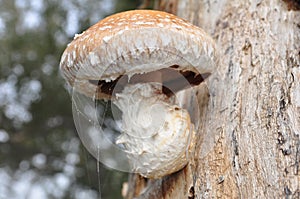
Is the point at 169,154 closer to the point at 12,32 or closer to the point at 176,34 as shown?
the point at 176,34

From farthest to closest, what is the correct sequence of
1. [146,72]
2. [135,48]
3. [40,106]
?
[40,106]
[146,72]
[135,48]

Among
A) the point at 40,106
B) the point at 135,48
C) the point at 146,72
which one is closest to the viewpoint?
the point at 135,48

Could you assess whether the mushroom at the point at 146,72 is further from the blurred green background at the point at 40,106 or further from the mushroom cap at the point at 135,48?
the blurred green background at the point at 40,106

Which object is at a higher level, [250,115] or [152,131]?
[250,115]

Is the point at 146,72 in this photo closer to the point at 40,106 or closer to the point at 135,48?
the point at 135,48

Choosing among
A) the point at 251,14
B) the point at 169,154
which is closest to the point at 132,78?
the point at 169,154

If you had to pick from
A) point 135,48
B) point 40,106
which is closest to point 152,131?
point 135,48
